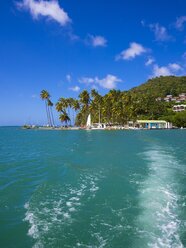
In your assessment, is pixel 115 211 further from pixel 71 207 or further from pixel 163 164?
pixel 163 164

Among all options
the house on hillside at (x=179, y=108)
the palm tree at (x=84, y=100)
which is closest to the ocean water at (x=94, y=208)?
the palm tree at (x=84, y=100)

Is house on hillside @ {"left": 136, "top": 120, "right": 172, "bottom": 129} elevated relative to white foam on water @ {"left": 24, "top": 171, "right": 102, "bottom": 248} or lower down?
elevated

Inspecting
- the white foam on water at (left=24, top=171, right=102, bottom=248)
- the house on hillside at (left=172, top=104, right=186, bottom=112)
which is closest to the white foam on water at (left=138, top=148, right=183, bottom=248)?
the white foam on water at (left=24, top=171, right=102, bottom=248)

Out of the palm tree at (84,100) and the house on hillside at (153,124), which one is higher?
the palm tree at (84,100)

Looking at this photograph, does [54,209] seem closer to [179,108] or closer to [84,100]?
[84,100]

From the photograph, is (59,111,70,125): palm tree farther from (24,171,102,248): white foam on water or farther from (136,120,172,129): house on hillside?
(24,171,102,248): white foam on water

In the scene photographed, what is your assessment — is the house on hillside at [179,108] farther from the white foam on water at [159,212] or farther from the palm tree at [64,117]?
the white foam on water at [159,212]

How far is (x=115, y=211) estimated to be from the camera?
1240 centimetres

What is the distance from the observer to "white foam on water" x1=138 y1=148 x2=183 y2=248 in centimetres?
943

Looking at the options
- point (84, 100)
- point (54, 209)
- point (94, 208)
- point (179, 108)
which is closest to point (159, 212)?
point (94, 208)

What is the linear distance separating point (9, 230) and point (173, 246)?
596 centimetres

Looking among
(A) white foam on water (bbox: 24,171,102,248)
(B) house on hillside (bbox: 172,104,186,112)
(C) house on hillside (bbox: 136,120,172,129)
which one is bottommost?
(A) white foam on water (bbox: 24,171,102,248)

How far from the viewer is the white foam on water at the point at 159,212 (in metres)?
9.43

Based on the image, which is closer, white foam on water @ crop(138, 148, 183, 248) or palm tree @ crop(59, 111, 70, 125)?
white foam on water @ crop(138, 148, 183, 248)
